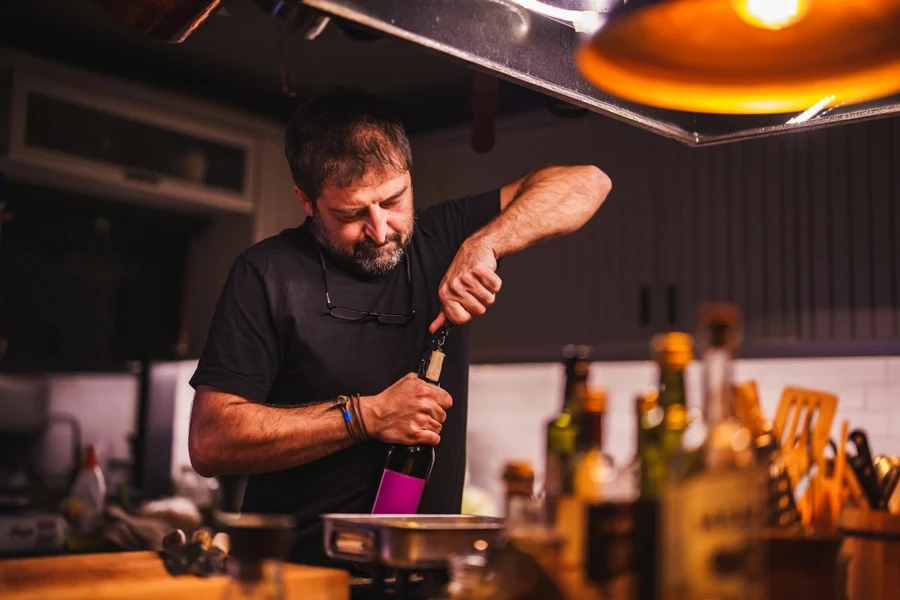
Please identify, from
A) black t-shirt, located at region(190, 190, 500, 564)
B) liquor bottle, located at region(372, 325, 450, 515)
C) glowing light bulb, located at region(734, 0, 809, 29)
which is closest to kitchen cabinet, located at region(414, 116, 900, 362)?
black t-shirt, located at region(190, 190, 500, 564)

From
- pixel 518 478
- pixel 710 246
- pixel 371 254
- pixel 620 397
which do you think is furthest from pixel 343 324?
pixel 620 397

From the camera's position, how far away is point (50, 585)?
0.92 metres

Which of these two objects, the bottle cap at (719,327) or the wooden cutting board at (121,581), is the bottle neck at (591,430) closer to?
the bottle cap at (719,327)

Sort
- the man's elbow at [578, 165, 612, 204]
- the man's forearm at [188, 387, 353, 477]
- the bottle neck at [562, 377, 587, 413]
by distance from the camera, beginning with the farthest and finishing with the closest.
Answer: the man's elbow at [578, 165, 612, 204]
the man's forearm at [188, 387, 353, 477]
the bottle neck at [562, 377, 587, 413]

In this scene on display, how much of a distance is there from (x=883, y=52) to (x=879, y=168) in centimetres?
202

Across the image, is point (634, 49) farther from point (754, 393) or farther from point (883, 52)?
point (754, 393)

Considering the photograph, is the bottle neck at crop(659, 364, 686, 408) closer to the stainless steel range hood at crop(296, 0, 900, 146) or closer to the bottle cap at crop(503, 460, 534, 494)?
the bottle cap at crop(503, 460, 534, 494)

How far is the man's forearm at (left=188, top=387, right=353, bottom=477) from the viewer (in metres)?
1.55

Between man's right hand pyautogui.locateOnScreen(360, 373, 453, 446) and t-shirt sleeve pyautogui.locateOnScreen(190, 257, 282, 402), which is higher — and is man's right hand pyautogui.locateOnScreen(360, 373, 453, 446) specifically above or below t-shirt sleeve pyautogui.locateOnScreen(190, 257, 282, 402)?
below

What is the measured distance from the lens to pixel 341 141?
69.7 inches

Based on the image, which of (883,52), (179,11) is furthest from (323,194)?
(883,52)

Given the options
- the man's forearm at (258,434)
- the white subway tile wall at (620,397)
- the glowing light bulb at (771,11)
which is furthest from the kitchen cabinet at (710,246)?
the glowing light bulb at (771,11)

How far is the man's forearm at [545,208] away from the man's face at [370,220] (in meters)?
0.18

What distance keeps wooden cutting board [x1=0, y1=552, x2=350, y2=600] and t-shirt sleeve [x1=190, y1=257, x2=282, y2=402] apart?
57cm
